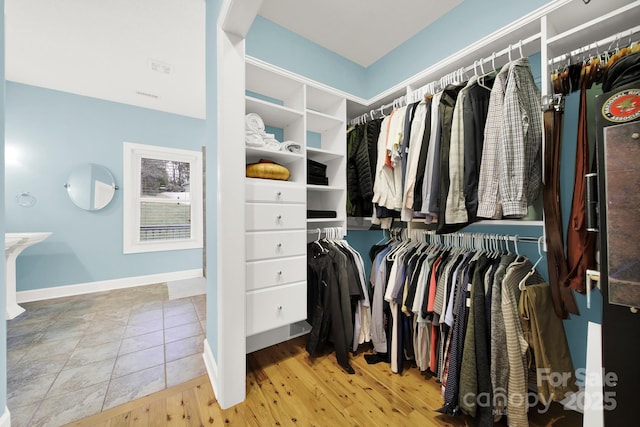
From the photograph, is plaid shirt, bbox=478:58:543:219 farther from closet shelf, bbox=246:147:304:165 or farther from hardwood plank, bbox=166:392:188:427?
hardwood plank, bbox=166:392:188:427

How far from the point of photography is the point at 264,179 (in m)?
1.61

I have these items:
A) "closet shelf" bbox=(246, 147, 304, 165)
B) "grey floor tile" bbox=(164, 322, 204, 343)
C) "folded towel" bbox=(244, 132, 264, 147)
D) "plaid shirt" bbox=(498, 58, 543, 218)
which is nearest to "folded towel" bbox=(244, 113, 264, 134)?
"folded towel" bbox=(244, 132, 264, 147)

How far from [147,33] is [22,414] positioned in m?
2.85

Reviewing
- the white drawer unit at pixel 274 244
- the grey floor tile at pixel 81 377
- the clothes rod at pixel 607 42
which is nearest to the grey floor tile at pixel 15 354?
the grey floor tile at pixel 81 377

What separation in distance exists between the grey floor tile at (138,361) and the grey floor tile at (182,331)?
17 cm

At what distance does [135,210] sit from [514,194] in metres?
4.40

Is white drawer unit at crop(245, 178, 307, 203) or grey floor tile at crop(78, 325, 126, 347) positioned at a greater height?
white drawer unit at crop(245, 178, 307, 203)

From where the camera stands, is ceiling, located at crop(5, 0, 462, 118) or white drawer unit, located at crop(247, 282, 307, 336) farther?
ceiling, located at crop(5, 0, 462, 118)

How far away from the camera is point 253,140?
1.58 meters

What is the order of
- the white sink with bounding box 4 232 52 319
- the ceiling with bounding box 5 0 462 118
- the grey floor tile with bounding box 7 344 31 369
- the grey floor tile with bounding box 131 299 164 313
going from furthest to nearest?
the grey floor tile with bounding box 131 299 164 313 → the white sink with bounding box 4 232 52 319 → the ceiling with bounding box 5 0 462 118 → the grey floor tile with bounding box 7 344 31 369

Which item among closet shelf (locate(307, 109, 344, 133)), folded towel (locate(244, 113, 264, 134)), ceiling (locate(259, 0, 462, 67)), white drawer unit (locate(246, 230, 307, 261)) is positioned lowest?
white drawer unit (locate(246, 230, 307, 261))

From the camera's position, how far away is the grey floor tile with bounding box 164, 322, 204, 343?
2059 millimetres

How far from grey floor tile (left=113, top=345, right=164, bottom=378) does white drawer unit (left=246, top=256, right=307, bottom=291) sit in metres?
1.06

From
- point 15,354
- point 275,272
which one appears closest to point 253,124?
point 275,272
